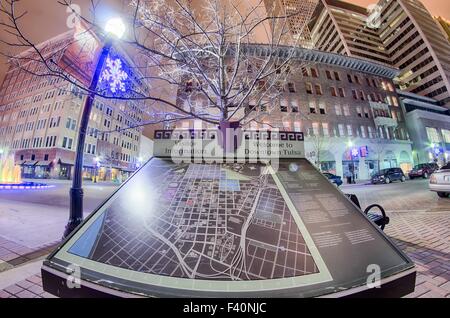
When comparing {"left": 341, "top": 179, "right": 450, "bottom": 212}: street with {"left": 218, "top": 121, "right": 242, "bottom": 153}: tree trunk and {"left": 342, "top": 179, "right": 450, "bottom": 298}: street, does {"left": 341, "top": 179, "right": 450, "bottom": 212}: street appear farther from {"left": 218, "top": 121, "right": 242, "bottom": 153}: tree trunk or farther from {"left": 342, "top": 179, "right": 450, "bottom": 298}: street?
{"left": 218, "top": 121, "right": 242, "bottom": 153}: tree trunk

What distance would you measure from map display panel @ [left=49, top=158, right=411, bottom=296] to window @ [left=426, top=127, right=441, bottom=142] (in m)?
51.0

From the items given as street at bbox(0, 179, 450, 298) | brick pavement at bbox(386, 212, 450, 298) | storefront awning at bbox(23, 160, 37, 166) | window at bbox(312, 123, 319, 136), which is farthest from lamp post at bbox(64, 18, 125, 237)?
storefront awning at bbox(23, 160, 37, 166)

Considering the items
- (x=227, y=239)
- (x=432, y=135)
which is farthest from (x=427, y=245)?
(x=432, y=135)

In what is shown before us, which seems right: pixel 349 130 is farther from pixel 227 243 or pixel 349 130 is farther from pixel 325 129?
pixel 227 243

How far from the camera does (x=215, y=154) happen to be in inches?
110

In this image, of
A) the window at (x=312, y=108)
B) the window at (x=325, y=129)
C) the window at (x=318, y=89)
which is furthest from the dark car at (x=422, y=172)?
the window at (x=318, y=89)

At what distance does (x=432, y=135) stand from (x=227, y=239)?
53927 millimetres

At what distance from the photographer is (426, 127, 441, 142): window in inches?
1482

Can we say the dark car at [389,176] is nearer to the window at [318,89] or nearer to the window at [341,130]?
the window at [341,130]

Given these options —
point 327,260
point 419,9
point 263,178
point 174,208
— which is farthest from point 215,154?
point 419,9

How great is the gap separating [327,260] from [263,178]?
113cm

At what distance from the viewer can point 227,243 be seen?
1.64 m

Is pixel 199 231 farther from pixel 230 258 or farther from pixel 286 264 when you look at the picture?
pixel 286 264

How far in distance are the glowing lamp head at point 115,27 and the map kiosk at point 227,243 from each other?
3.26 metres
